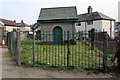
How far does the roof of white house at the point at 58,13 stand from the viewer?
15695 millimetres

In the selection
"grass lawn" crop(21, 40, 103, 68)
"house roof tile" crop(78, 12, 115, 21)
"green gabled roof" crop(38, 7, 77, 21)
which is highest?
"house roof tile" crop(78, 12, 115, 21)

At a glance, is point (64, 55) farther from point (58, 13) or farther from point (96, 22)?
point (96, 22)

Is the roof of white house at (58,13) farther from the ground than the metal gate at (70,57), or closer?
farther from the ground

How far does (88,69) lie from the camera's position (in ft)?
16.7

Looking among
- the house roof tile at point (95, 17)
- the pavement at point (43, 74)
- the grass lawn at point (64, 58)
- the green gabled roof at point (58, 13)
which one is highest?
the house roof tile at point (95, 17)

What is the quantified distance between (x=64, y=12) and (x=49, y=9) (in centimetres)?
248

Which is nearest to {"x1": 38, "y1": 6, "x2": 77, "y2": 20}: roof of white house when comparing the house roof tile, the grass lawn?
the grass lawn

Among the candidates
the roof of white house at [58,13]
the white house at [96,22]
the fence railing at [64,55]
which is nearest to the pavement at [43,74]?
the fence railing at [64,55]

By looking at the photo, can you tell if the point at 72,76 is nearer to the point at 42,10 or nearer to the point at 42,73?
the point at 42,73

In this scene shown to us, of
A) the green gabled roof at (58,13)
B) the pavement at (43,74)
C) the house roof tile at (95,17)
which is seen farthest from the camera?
the house roof tile at (95,17)

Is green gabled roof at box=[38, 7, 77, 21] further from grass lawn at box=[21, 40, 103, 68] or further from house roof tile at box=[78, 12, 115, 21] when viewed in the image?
house roof tile at box=[78, 12, 115, 21]

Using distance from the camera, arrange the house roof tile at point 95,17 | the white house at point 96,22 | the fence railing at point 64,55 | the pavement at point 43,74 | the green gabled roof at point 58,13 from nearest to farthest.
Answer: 1. the pavement at point 43,74
2. the fence railing at point 64,55
3. the green gabled roof at point 58,13
4. the white house at point 96,22
5. the house roof tile at point 95,17

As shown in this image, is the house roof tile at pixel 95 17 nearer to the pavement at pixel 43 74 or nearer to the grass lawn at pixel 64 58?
the grass lawn at pixel 64 58

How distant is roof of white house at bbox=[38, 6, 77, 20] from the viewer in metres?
15.7
